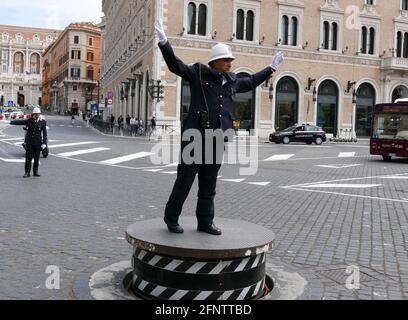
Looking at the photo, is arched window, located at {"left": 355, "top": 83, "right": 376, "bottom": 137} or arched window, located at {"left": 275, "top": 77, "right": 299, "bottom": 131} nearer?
arched window, located at {"left": 275, "top": 77, "right": 299, "bottom": 131}

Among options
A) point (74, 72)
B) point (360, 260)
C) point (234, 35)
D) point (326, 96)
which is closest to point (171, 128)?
point (234, 35)

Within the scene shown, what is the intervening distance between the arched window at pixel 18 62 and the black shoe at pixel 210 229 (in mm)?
159491

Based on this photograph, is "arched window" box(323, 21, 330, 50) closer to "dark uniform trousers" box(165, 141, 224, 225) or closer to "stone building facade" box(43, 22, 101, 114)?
"dark uniform trousers" box(165, 141, 224, 225)

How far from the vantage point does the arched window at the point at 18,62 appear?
506 feet

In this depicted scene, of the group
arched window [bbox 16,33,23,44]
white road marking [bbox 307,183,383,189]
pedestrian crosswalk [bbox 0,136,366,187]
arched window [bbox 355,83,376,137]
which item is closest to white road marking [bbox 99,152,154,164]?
pedestrian crosswalk [bbox 0,136,366,187]

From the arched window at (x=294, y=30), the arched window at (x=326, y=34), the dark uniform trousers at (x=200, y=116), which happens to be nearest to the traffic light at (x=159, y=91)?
the arched window at (x=294, y=30)

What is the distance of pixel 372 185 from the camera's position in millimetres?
14773

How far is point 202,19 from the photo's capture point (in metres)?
42.1

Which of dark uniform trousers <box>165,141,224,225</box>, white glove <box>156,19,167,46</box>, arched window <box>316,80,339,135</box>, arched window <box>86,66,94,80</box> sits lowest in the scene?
dark uniform trousers <box>165,141,224,225</box>

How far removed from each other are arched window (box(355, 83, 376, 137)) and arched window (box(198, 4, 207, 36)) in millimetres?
15032

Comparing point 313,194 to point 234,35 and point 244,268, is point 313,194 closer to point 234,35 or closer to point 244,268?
point 244,268

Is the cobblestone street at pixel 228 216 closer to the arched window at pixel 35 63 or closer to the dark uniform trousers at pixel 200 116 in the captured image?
the dark uniform trousers at pixel 200 116

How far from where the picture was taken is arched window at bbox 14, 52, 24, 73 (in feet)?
506

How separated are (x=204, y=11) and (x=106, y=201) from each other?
A: 110 feet
